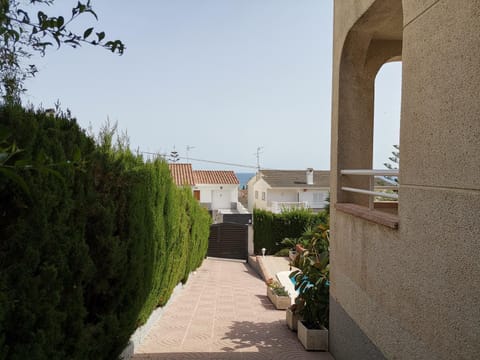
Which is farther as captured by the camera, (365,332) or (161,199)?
(161,199)

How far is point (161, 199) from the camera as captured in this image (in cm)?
778

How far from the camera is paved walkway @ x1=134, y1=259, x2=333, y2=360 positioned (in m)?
6.13

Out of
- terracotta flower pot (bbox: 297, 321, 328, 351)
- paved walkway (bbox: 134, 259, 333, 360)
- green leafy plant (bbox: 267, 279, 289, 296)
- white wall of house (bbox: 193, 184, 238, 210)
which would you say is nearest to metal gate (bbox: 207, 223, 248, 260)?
paved walkway (bbox: 134, 259, 333, 360)

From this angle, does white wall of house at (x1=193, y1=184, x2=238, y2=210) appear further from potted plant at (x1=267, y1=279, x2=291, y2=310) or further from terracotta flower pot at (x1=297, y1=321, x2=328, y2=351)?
terracotta flower pot at (x1=297, y1=321, x2=328, y2=351)

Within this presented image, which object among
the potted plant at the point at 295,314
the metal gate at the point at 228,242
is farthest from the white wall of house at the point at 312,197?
the potted plant at the point at 295,314

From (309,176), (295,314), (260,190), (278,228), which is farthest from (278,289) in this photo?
(260,190)

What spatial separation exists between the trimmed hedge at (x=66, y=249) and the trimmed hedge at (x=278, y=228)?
16.5m

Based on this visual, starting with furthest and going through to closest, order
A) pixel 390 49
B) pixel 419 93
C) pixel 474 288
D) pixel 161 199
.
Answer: pixel 161 199, pixel 390 49, pixel 419 93, pixel 474 288

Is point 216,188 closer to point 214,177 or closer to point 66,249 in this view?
point 214,177

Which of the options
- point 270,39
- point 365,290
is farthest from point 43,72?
point 270,39

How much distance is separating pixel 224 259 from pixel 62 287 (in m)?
20.0

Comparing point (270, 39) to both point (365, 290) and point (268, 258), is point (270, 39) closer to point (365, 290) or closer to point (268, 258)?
point (365, 290)

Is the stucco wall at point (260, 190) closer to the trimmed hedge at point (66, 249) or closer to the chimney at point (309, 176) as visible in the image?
the chimney at point (309, 176)

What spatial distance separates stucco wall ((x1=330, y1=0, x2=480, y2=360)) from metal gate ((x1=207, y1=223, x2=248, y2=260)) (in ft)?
59.9
